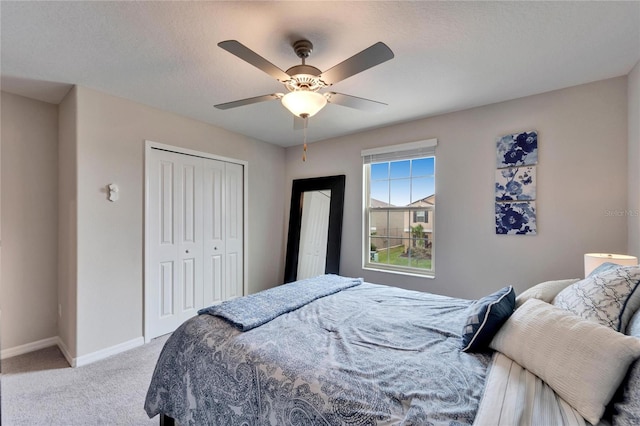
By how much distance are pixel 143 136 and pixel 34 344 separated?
234 centimetres

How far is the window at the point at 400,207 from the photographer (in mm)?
3414

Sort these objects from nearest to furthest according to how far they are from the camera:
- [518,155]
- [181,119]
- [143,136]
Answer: [518,155] → [143,136] → [181,119]

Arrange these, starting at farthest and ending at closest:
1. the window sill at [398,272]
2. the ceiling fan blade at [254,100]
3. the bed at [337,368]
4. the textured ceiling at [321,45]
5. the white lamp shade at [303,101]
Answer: the window sill at [398,272], the ceiling fan blade at [254,100], the white lamp shade at [303,101], the textured ceiling at [321,45], the bed at [337,368]

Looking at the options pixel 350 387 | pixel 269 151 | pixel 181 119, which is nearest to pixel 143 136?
pixel 181 119

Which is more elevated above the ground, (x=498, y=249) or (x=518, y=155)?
(x=518, y=155)

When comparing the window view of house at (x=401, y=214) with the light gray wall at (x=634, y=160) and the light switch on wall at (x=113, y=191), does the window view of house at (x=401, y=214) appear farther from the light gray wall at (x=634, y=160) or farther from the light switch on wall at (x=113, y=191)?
the light switch on wall at (x=113, y=191)

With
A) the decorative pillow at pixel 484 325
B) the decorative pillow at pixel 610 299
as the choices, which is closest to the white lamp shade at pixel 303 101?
the decorative pillow at pixel 484 325

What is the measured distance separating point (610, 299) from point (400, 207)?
2463 millimetres

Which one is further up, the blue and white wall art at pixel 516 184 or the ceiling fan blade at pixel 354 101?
the ceiling fan blade at pixel 354 101

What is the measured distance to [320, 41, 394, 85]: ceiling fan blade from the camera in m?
1.50

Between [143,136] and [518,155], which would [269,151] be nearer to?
[143,136]

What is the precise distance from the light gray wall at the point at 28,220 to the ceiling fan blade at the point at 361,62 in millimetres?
3049

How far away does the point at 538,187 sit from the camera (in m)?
2.71

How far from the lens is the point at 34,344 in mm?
2891
